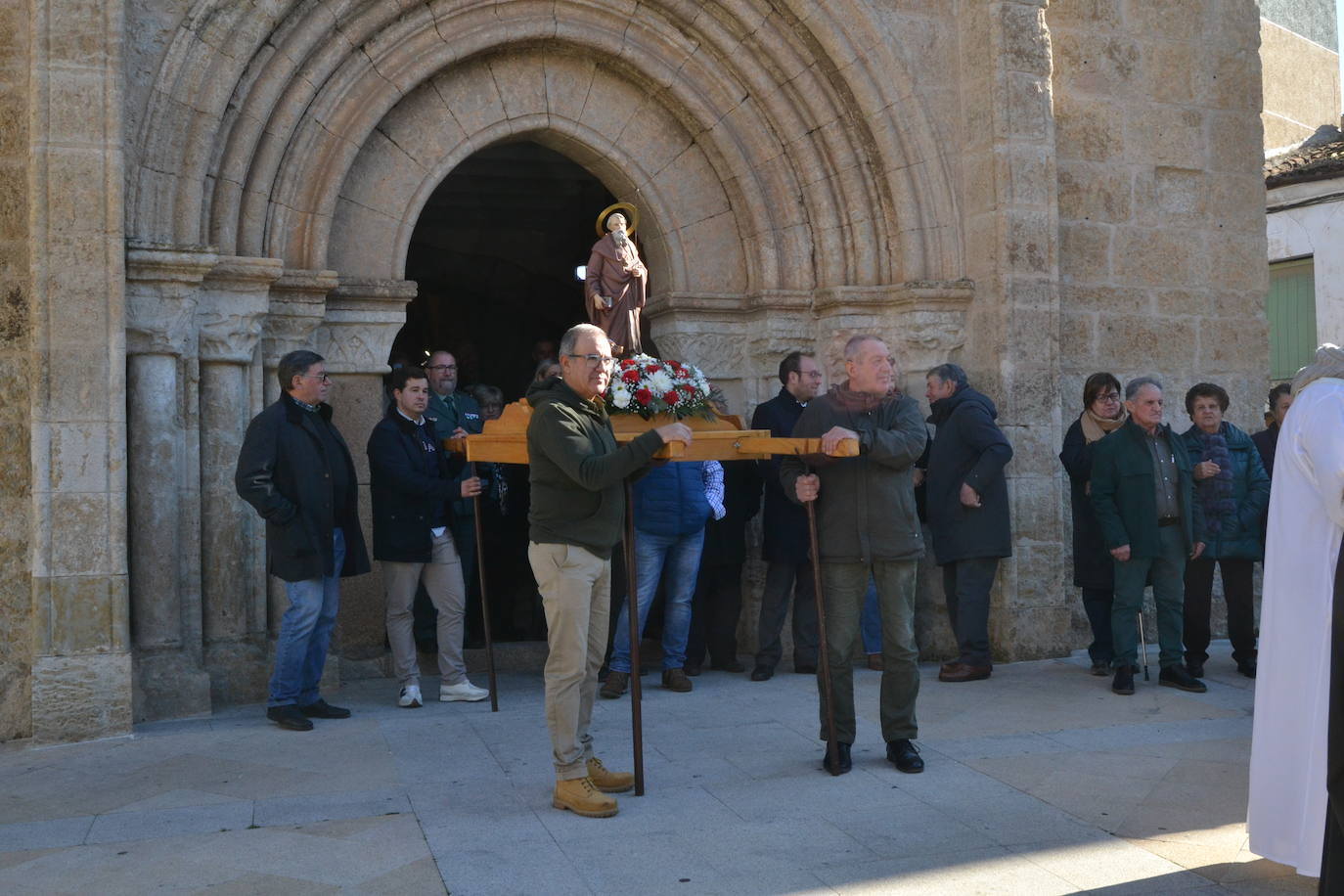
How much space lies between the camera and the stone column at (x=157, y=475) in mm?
5941

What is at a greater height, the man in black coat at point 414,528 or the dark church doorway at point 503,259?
the dark church doorway at point 503,259

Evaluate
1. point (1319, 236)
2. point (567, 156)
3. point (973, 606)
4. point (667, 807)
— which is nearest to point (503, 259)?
point (567, 156)

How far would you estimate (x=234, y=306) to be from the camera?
20.7 ft

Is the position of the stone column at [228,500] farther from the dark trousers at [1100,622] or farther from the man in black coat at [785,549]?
the dark trousers at [1100,622]

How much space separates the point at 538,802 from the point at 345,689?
250cm

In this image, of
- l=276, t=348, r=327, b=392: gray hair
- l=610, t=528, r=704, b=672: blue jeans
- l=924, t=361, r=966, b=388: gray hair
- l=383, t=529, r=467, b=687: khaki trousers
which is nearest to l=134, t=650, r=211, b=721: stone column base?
l=383, t=529, r=467, b=687: khaki trousers

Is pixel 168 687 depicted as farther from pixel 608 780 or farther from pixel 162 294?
pixel 608 780

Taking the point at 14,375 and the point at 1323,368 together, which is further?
the point at 14,375

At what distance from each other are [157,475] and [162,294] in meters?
0.81

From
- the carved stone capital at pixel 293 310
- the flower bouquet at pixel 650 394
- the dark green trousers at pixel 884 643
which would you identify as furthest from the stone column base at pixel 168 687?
the dark green trousers at pixel 884 643

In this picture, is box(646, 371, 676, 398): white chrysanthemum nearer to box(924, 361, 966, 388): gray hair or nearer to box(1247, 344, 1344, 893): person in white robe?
box(924, 361, 966, 388): gray hair

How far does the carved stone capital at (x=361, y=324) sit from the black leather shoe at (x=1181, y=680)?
424 centimetres

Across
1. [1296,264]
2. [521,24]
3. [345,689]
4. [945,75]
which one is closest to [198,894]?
[345,689]

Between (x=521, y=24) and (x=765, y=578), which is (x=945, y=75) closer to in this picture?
(x=521, y=24)
